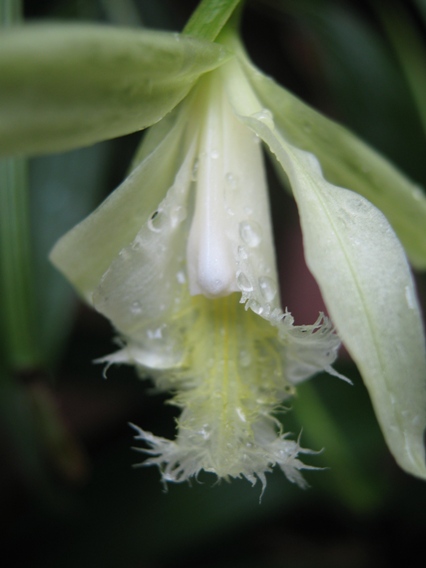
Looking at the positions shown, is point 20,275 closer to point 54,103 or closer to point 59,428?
point 59,428

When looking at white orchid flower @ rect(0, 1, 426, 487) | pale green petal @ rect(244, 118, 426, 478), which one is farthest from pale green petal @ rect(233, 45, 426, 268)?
pale green petal @ rect(244, 118, 426, 478)

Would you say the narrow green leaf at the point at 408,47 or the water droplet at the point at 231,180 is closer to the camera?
the water droplet at the point at 231,180

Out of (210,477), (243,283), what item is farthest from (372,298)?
(210,477)

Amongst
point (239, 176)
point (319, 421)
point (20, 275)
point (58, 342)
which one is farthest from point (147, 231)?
point (319, 421)

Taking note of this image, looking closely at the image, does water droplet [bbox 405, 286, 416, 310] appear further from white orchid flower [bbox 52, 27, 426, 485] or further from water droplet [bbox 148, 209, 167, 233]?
water droplet [bbox 148, 209, 167, 233]

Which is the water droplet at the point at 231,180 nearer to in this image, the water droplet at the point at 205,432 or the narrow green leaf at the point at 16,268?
the water droplet at the point at 205,432

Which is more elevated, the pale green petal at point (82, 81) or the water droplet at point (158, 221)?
the pale green petal at point (82, 81)

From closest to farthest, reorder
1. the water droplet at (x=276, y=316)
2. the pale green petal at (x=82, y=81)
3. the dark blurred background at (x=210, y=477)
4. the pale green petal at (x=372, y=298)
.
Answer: the pale green petal at (x=82, y=81)
the pale green petal at (x=372, y=298)
the water droplet at (x=276, y=316)
the dark blurred background at (x=210, y=477)

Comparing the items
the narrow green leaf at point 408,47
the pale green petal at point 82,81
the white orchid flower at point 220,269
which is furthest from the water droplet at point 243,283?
the narrow green leaf at point 408,47
